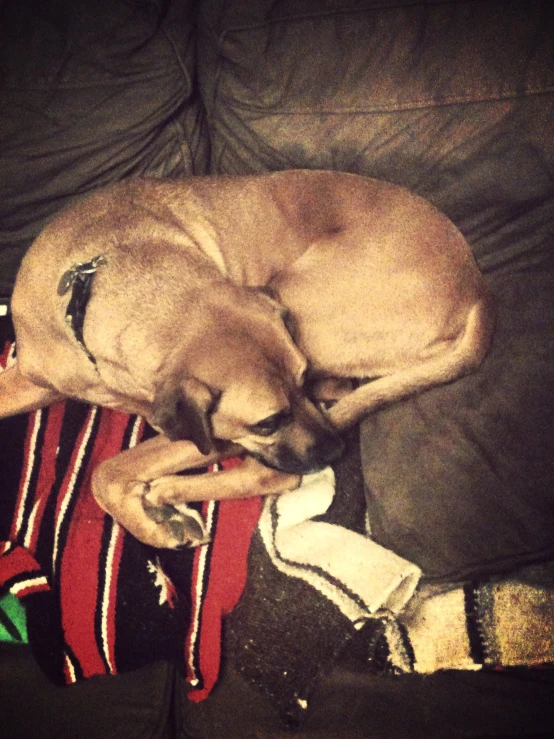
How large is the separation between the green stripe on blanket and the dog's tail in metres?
1.24

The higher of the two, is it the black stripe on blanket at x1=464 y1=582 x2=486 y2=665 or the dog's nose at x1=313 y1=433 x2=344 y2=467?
the dog's nose at x1=313 y1=433 x2=344 y2=467

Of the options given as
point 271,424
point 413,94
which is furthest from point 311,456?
point 413,94

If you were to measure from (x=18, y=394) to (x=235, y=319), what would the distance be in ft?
3.56

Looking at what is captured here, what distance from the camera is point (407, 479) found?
1733mm

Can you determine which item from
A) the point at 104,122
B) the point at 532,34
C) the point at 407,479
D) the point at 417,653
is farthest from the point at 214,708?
the point at 532,34

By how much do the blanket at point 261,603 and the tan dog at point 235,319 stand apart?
0.46 ft

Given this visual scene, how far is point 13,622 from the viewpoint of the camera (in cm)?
171

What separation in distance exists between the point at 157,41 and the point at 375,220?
1.12m

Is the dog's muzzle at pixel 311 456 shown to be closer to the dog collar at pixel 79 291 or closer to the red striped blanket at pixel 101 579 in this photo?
the red striped blanket at pixel 101 579

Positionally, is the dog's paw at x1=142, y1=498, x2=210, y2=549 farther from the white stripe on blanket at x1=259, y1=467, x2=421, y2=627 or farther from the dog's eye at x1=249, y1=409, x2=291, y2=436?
the dog's eye at x1=249, y1=409, x2=291, y2=436

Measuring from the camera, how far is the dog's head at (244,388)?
5.00ft

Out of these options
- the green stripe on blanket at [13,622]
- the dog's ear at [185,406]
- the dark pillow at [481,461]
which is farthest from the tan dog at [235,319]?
the green stripe on blanket at [13,622]

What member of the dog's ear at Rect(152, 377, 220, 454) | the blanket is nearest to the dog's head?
the dog's ear at Rect(152, 377, 220, 454)

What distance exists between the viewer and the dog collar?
1.64 metres
